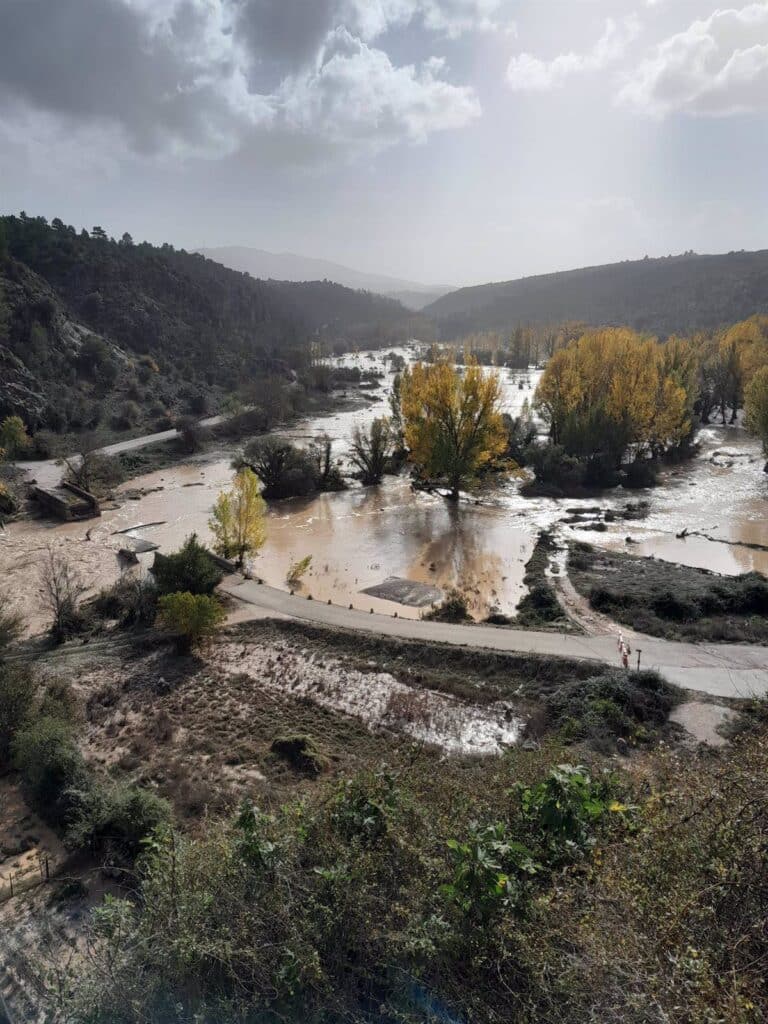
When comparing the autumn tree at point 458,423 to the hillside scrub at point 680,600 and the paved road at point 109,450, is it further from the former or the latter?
the paved road at point 109,450

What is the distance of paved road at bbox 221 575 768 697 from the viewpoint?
14.1 meters

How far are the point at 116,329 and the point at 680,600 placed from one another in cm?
7393

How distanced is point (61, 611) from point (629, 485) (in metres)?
31.5

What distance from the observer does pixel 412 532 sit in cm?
2922

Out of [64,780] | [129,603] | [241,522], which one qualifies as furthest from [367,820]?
[241,522]

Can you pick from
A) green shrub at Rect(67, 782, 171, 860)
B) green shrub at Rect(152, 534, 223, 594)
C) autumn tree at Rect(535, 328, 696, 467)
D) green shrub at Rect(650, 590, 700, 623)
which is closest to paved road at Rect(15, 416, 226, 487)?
green shrub at Rect(152, 534, 223, 594)

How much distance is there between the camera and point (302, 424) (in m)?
58.2

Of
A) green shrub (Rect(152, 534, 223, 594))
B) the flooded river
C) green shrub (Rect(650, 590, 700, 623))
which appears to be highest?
green shrub (Rect(152, 534, 223, 594))

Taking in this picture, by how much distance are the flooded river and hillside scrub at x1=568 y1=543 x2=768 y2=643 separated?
9.48ft

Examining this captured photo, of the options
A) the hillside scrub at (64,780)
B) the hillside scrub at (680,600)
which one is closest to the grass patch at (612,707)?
the hillside scrub at (680,600)

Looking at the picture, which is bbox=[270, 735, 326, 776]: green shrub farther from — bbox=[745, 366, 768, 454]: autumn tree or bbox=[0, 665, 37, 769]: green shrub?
bbox=[745, 366, 768, 454]: autumn tree

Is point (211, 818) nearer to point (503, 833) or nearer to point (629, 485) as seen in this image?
point (503, 833)

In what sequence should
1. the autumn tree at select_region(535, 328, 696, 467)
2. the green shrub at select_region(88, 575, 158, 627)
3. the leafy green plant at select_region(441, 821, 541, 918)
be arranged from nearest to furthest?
the leafy green plant at select_region(441, 821, 541, 918)
the green shrub at select_region(88, 575, 158, 627)
the autumn tree at select_region(535, 328, 696, 467)

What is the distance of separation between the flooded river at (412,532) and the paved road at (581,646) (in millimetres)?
2104
